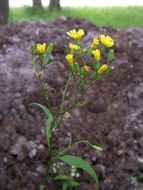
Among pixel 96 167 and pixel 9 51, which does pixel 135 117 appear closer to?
pixel 96 167

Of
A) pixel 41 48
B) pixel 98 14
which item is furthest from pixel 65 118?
pixel 98 14

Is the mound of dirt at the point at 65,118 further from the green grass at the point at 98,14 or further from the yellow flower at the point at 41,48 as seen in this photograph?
the green grass at the point at 98,14

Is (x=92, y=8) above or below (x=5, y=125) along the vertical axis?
below

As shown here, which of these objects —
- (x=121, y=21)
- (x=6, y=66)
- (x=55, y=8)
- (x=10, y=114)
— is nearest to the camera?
(x=10, y=114)

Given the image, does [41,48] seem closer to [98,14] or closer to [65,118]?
[65,118]

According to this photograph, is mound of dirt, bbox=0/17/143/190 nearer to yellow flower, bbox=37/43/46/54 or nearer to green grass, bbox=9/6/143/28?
yellow flower, bbox=37/43/46/54

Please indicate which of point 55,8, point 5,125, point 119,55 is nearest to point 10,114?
point 5,125
